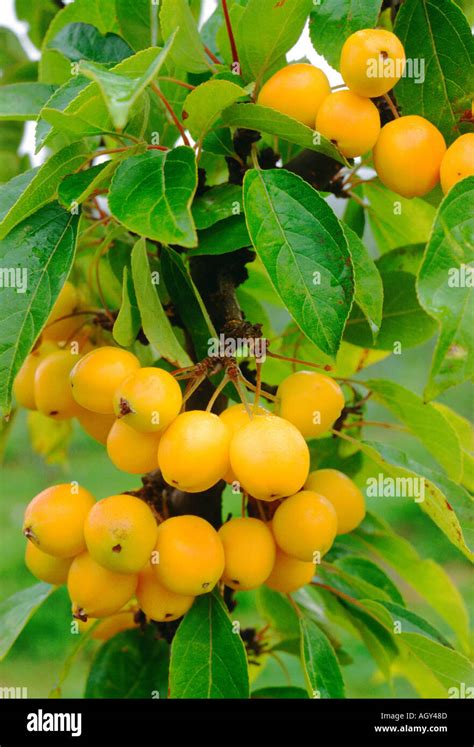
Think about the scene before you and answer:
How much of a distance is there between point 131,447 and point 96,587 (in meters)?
0.12

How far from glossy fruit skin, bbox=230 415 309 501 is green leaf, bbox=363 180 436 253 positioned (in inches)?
14.0

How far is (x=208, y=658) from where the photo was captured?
675 mm

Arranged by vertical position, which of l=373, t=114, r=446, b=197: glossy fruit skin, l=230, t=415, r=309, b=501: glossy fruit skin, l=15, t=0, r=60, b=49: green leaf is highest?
l=15, t=0, r=60, b=49: green leaf

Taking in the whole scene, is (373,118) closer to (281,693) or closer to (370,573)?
(370,573)

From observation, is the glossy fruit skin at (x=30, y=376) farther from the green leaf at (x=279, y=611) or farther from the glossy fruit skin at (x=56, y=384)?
the green leaf at (x=279, y=611)

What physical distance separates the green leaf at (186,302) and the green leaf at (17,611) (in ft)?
1.27

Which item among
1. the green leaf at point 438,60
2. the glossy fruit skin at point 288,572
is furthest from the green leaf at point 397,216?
the glossy fruit skin at point 288,572

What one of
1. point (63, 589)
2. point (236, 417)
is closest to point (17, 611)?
point (236, 417)

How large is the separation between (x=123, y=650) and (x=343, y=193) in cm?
56

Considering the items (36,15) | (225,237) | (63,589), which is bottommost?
(63,589)

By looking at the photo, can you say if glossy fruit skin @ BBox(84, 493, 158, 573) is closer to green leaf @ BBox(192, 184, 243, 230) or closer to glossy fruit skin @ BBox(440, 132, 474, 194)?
green leaf @ BBox(192, 184, 243, 230)

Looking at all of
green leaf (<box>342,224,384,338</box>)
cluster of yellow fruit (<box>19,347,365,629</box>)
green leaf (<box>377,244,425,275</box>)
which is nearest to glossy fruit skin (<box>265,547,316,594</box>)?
cluster of yellow fruit (<box>19,347,365,629</box>)

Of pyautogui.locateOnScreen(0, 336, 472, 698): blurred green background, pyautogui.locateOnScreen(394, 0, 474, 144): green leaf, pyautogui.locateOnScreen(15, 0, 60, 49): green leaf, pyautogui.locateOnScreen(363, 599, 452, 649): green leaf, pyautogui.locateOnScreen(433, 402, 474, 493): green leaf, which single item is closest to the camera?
pyautogui.locateOnScreen(394, 0, 474, 144): green leaf

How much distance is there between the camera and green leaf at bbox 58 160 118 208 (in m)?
0.56
